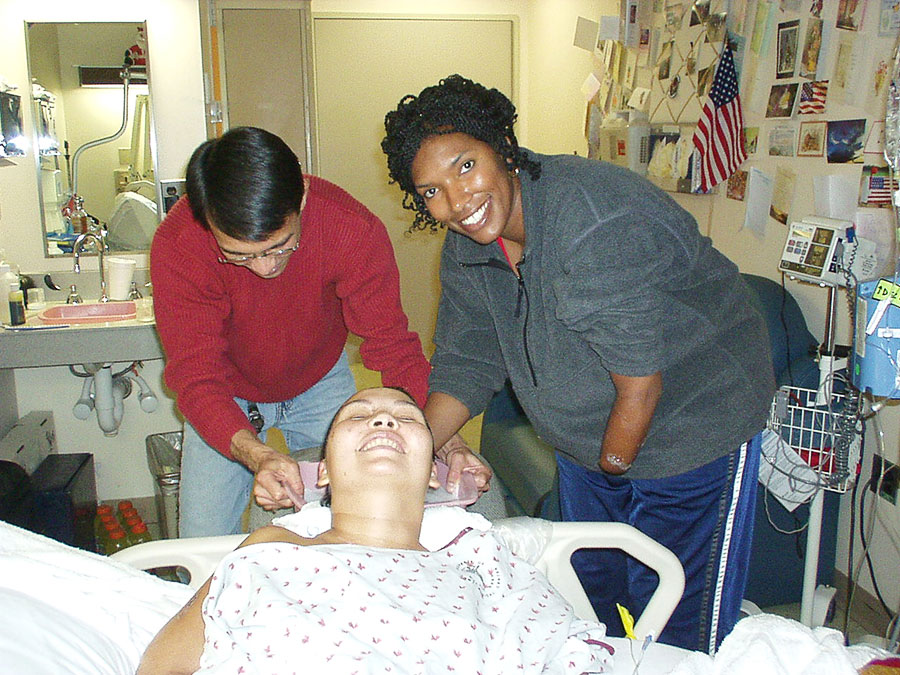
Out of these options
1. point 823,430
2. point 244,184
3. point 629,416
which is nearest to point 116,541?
point 244,184

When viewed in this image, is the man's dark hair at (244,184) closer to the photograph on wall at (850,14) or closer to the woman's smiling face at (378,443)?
the woman's smiling face at (378,443)

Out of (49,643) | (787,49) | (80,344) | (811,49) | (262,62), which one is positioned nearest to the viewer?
(49,643)

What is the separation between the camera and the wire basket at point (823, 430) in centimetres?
188

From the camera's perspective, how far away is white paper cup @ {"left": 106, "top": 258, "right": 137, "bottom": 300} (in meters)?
2.91

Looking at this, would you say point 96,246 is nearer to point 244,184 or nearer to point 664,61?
point 244,184

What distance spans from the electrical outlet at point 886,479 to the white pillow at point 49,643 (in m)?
1.84

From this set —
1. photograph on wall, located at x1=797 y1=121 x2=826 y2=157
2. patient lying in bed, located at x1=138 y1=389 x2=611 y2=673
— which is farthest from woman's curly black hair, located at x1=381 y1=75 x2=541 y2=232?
photograph on wall, located at x1=797 y1=121 x2=826 y2=157

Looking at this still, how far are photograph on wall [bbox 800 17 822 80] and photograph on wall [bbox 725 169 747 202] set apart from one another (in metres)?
0.41

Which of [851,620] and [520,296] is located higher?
[520,296]

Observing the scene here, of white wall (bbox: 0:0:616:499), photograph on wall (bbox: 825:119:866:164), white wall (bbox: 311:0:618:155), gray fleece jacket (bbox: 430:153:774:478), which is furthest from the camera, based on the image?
white wall (bbox: 311:0:618:155)

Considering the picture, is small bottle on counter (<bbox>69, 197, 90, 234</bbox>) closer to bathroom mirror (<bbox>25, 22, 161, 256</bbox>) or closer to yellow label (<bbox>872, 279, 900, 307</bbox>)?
bathroom mirror (<bbox>25, 22, 161, 256</bbox>)

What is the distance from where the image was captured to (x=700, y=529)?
152cm

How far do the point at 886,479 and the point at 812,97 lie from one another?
1.10 metres

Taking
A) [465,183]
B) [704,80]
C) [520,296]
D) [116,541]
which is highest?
[704,80]
